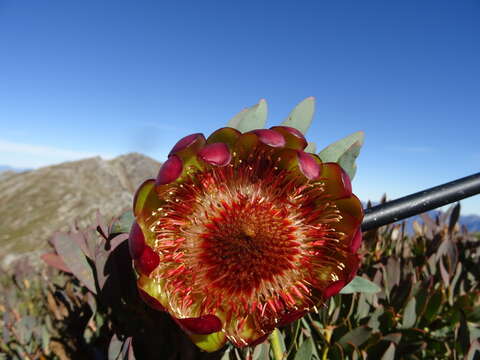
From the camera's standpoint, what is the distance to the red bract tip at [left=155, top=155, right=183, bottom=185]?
0.73 meters

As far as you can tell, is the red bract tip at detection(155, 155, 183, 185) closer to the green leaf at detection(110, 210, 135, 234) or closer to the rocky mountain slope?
the green leaf at detection(110, 210, 135, 234)

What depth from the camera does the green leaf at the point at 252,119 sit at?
2.83 ft

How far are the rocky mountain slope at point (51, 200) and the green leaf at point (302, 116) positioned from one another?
365 centimetres

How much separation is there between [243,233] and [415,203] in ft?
1.26

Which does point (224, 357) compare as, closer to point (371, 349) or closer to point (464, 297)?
point (371, 349)

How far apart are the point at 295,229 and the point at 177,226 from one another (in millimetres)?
269

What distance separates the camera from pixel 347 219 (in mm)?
799

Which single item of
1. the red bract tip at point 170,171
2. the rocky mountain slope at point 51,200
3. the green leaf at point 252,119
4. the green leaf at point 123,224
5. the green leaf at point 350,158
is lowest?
the rocky mountain slope at point 51,200

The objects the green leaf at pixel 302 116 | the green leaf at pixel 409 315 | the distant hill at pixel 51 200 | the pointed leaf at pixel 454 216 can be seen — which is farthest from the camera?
the distant hill at pixel 51 200

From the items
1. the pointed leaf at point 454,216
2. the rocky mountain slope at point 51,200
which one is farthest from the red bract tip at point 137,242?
the rocky mountain slope at point 51,200

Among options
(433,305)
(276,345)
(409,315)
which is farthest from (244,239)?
(433,305)

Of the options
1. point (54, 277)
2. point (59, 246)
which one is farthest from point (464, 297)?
point (54, 277)

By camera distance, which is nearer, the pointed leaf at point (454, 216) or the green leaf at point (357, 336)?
the green leaf at point (357, 336)

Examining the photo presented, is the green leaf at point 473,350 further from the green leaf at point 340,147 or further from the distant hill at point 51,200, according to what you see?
the distant hill at point 51,200
